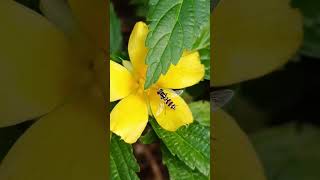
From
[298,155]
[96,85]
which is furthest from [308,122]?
[96,85]

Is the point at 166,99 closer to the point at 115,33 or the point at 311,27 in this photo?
the point at 115,33

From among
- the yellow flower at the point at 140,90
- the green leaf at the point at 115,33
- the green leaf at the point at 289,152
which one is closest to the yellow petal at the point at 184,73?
the yellow flower at the point at 140,90

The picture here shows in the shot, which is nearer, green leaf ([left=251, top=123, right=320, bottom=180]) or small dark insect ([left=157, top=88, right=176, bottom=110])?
small dark insect ([left=157, top=88, right=176, bottom=110])

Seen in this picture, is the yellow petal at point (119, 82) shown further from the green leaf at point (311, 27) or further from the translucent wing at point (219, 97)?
the green leaf at point (311, 27)

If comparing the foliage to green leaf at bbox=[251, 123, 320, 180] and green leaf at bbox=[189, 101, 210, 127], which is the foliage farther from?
green leaf at bbox=[251, 123, 320, 180]

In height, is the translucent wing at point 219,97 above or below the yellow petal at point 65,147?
above

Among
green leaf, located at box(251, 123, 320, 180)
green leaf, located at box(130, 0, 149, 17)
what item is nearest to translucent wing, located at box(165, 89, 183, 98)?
green leaf, located at box(130, 0, 149, 17)
